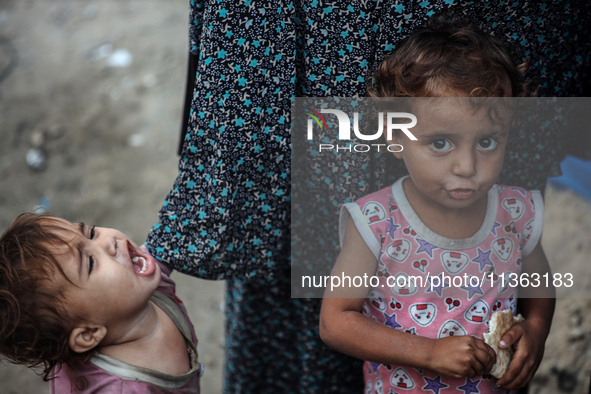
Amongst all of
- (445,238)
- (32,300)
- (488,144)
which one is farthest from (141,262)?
(488,144)

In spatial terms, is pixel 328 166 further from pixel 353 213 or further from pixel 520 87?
pixel 520 87

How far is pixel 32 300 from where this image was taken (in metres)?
1.09

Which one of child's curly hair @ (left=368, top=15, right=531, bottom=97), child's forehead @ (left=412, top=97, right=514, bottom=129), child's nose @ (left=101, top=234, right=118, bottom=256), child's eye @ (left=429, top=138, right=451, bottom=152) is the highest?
child's curly hair @ (left=368, top=15, right=531, bottom=97)

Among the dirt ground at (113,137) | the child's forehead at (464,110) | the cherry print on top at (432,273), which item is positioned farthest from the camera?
the dirt ground at (113,137)

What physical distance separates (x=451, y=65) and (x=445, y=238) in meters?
0.35

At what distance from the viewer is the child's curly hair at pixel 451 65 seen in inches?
43.4

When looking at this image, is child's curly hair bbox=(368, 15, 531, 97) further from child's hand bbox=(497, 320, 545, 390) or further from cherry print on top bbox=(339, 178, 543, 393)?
child's hand bbox=(497, 320, 545, 390)

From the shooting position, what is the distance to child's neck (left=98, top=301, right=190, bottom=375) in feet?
4.00

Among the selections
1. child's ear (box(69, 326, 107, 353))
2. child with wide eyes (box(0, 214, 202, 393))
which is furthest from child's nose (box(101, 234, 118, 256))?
child's ear (box(69, 326, 107, 353))

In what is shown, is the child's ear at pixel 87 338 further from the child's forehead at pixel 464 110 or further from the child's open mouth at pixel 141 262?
the child's forehead at pixel 464 110

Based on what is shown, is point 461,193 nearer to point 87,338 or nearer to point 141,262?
point 141,262

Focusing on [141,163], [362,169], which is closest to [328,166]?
[362,169]

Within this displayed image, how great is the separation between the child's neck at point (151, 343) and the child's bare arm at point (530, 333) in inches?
27.0

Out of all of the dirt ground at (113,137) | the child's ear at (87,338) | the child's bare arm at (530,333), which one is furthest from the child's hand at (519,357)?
the child's ear at (87,338)
